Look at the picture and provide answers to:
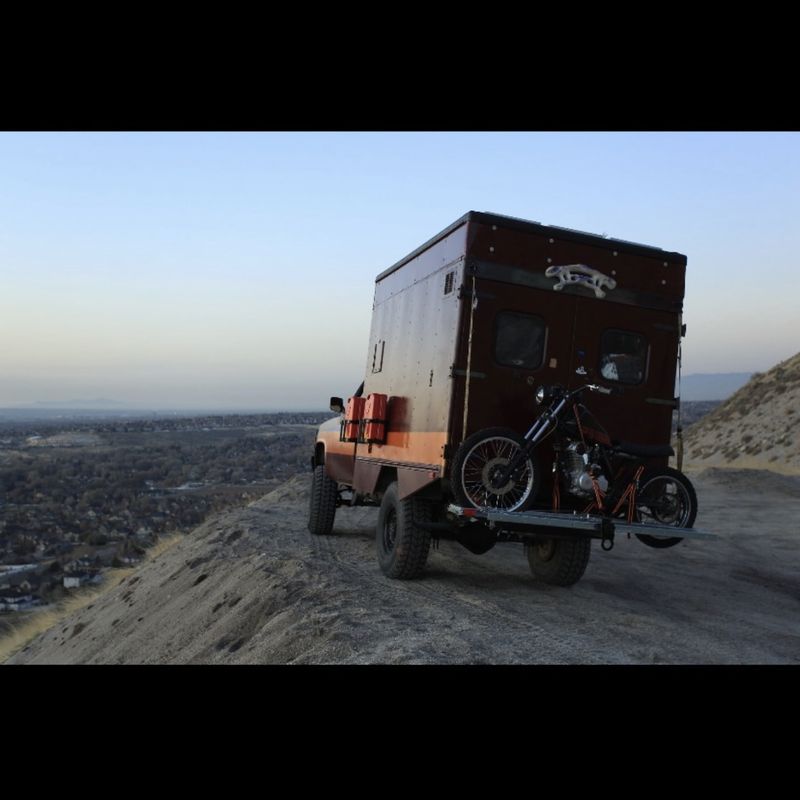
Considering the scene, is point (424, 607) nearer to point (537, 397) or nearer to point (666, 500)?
point (537, 397)

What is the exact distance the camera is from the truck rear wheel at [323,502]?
42.9 feet

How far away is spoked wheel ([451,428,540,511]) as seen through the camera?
776cm

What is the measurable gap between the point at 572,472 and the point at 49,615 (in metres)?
12.3

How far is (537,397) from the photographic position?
8125mm

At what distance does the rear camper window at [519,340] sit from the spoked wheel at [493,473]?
85 cm

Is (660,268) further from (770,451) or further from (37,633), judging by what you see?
(770,451)

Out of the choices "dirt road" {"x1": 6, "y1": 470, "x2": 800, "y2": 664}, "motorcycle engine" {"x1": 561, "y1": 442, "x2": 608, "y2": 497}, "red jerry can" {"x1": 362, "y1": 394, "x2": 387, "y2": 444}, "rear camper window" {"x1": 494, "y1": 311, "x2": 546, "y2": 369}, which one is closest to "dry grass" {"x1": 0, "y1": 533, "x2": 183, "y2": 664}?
"dirt road" {"x1": 6, "y1": 470, "x2": 800, "y2": 664}

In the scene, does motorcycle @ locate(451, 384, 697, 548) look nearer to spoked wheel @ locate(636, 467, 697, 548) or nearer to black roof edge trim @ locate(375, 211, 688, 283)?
spoked wheel @ locate(636, 467, 697, 548)

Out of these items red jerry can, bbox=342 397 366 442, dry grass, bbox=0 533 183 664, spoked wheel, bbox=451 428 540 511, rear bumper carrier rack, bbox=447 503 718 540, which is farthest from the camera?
dry grass, bbox=0 533 183 664

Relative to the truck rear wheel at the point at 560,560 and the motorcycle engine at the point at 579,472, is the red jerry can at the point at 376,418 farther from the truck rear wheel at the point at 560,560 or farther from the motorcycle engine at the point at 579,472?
the motorcycle engine at the point at 579,472

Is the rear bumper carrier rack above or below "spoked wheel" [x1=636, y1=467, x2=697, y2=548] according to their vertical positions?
below

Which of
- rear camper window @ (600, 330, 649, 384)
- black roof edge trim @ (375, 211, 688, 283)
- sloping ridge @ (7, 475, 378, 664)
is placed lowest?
sloping ridge @ (7, 475, 378, 664)

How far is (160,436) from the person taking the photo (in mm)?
89312

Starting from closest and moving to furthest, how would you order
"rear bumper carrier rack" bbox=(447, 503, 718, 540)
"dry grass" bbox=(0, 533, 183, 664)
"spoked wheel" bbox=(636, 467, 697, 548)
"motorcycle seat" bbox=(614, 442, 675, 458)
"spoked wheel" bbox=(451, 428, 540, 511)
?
"rear bumper carrier rack" bbox=(447, 503, 718, 540)
"spoked wheel" bbox=(451, 428, 540, 511)
"spoked wheel" bbox=(636, 467, 697, 548)
"motorcycle seat" bbox=(614, 442, 675, 458)
"dry grass" bbox=(0, 533, 183, 664)
